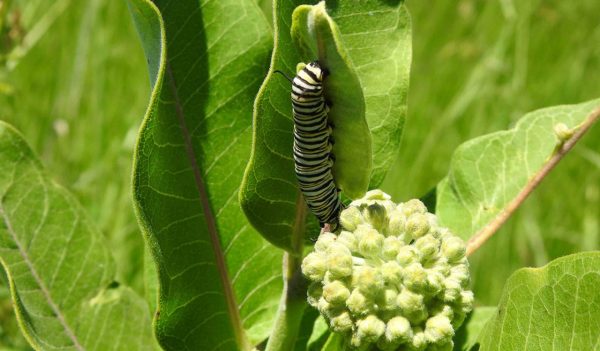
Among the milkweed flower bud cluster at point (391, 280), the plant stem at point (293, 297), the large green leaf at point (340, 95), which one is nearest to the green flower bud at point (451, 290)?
the milkweed flower bud cluster at point (391, 280)

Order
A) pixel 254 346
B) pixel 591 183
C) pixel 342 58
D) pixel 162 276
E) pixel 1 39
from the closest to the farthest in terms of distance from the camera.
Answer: pixel 342 58 → pixel 162 276 → pixel 254 346 → pixel 1 39 → pixel 591 183

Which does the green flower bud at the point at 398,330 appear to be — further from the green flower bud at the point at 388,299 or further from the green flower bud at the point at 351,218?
the green flower bud at the point at 351,218

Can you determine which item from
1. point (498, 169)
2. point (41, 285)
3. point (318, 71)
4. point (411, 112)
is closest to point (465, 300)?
point (318, 71)

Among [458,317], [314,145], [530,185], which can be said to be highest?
[314,145]

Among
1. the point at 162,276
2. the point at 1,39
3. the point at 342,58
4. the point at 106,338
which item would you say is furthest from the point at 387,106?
the point at 1,39

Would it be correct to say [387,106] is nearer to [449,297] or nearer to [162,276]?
[449,297]

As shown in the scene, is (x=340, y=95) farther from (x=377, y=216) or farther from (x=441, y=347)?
(x=441, y=347)
